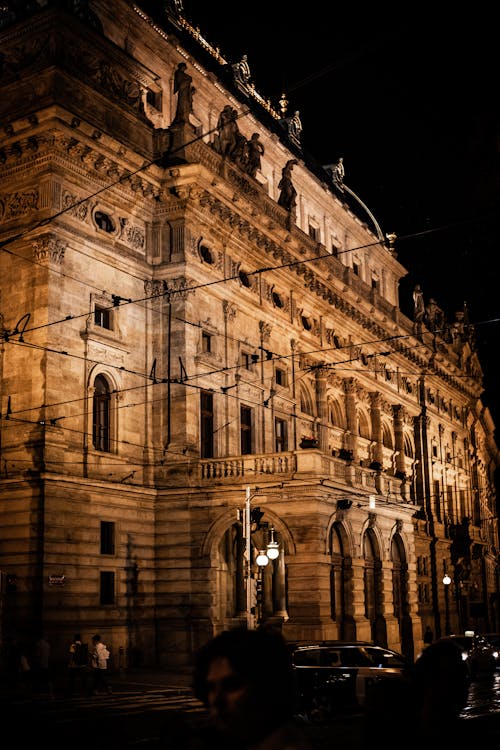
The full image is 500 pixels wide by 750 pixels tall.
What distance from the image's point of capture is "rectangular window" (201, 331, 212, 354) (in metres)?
39.4

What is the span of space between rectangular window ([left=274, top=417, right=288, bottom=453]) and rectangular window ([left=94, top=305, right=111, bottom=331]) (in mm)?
11710

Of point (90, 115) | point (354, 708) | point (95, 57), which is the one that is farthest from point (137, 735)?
point (95, 57)

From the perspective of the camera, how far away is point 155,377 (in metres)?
37.8

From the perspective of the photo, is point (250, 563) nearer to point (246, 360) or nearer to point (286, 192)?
point (246, 360)

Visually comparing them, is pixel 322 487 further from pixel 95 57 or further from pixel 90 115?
pixel 95 57

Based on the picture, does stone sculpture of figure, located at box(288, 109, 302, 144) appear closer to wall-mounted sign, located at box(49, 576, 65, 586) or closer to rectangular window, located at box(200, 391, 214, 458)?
rectangular window, located at box(200, 391, 214, 458)

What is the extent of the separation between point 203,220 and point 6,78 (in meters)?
9.50

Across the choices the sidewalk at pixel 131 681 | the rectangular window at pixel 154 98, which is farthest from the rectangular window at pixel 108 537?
the rectangular window at pixel 154 98

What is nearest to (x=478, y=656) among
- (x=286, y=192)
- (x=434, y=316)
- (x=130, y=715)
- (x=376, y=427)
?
(x=130, y=715)

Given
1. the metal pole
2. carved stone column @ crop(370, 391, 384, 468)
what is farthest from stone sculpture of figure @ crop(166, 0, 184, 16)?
the metal pole

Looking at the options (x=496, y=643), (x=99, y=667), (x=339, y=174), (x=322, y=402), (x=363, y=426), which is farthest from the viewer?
(x=339, y=174)

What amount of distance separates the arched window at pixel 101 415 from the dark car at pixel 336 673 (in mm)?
14728

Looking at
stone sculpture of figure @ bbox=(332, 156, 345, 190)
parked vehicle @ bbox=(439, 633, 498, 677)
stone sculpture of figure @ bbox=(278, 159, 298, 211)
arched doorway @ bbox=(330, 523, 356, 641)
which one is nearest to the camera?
parked vehicle @ bbox=(439, 633, 498, 677)

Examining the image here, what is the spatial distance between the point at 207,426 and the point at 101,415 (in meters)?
5.56
